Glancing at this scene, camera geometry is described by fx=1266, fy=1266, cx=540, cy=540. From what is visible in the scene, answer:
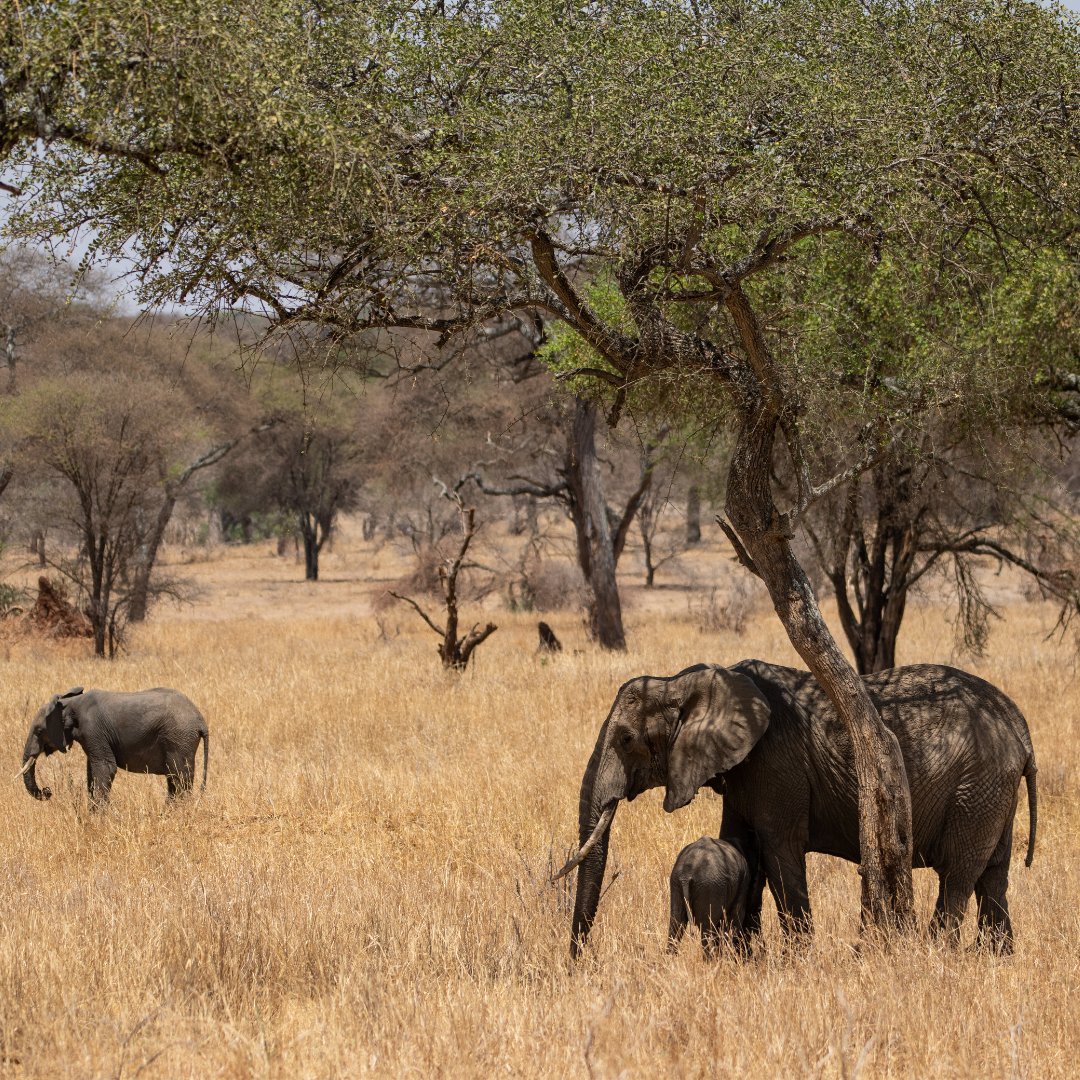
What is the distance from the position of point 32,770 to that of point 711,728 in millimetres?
5886

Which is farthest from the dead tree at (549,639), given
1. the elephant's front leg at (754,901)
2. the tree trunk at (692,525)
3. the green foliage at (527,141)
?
the tree trunk at (692,525)

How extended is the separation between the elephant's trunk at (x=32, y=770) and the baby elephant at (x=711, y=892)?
5.56 metres

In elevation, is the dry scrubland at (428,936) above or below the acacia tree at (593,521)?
below

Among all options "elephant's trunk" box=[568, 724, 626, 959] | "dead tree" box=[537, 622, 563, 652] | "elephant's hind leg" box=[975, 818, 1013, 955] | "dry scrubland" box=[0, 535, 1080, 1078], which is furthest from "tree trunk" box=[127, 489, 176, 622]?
"elephant's hind leg" box=[975, 818, 1013, 955]

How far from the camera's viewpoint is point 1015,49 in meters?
7.88

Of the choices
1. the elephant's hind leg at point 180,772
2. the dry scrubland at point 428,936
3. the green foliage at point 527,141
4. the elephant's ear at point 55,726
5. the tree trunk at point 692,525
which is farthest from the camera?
the tree trunk at point 692,525

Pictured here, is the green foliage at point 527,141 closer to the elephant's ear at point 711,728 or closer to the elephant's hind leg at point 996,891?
the elephant's ear at point 711,728

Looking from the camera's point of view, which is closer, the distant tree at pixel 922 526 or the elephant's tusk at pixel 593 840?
the elephant's tusk at pixel 593 840

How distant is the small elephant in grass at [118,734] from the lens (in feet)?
32.0

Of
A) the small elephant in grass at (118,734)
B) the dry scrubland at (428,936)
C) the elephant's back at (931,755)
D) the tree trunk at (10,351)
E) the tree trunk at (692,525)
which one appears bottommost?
the dry scrubland at (428,936)

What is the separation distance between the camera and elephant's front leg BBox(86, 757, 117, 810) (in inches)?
384

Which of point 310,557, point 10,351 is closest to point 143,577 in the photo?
point 10,351

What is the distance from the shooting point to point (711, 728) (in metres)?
6.21

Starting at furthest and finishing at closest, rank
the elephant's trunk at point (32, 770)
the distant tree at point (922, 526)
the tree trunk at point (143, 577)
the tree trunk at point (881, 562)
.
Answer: the tree trunk at point (143, 577)
the tree trunk at point (881, 562)
the distant tree at point (922, 526)
the elephant's trunk at point (32, 770)
